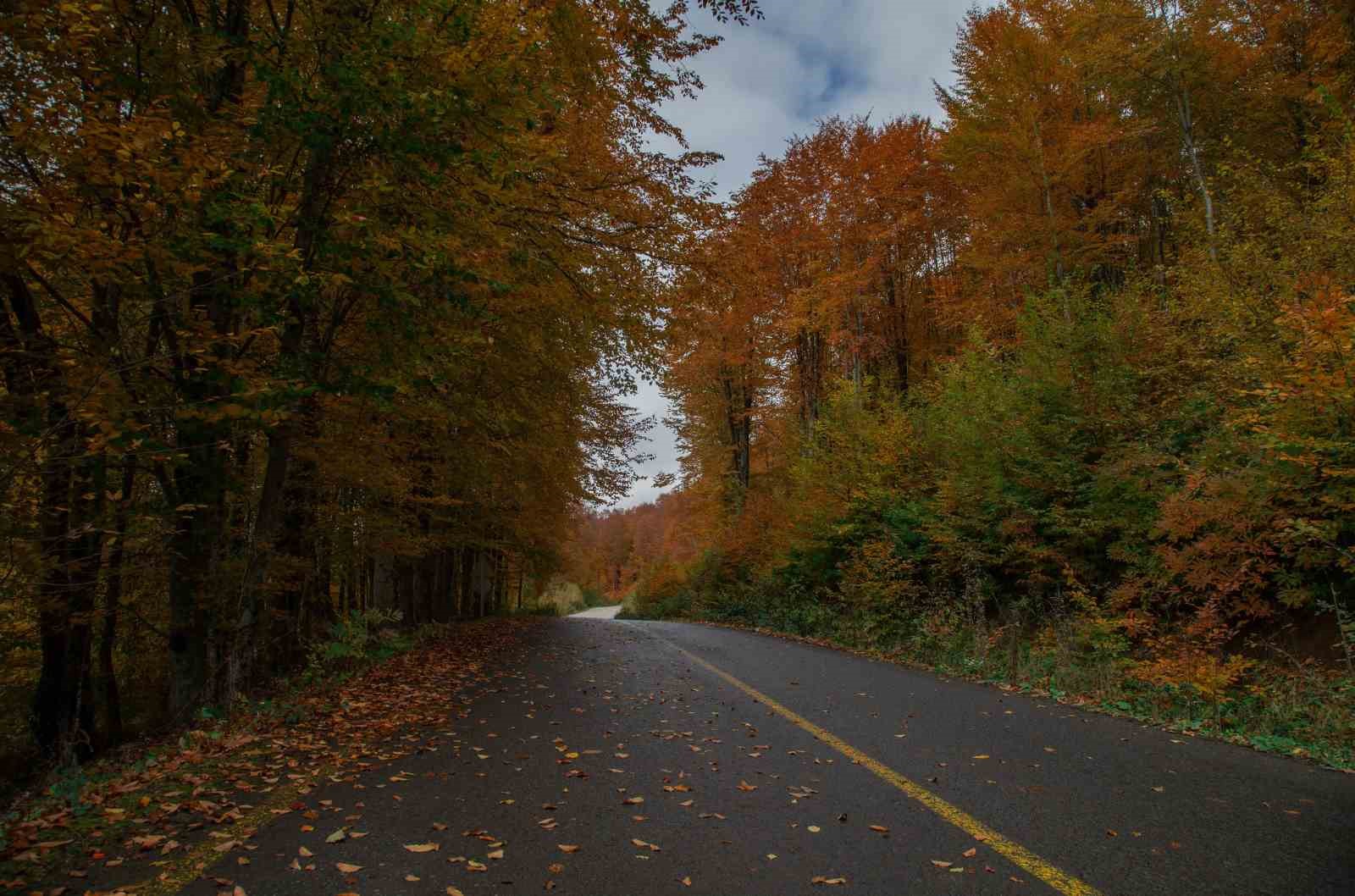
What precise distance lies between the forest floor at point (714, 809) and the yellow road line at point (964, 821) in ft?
0.06

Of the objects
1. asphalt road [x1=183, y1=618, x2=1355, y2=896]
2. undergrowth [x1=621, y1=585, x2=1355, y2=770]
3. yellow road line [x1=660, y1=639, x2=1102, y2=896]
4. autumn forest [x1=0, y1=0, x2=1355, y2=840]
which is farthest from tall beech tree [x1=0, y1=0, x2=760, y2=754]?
undergrowth [x1=621, y1=585, x2=1355, y2=770]

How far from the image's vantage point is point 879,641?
1236cm

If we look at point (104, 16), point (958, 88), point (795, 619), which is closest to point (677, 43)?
point (104, 16)

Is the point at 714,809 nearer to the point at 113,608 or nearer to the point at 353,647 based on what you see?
the point at 113,608

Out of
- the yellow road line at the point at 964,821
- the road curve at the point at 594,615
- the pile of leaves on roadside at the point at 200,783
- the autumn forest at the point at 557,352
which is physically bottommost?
the road curve at the point at 594,615

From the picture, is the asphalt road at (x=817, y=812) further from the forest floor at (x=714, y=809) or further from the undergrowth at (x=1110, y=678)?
the undergrowth at (x=1110, y=678)

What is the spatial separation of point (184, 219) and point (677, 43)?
681 cm

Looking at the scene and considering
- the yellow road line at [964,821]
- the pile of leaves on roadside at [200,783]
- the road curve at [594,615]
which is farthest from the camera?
the road curve at [594,615]

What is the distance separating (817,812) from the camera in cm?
365

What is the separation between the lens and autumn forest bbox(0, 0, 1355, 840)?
511 centimetres

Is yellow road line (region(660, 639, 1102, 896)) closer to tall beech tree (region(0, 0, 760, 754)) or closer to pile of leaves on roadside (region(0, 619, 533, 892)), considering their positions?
pile of leaves on roadside (region(0, 619, 533, 892))

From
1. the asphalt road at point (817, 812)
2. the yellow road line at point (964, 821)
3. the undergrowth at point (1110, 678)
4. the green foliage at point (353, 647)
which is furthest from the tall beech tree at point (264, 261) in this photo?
the undergrowth at point (1110, 678)

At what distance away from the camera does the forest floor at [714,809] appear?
289 centimetres

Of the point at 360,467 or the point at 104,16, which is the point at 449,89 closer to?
the point at 104,16
